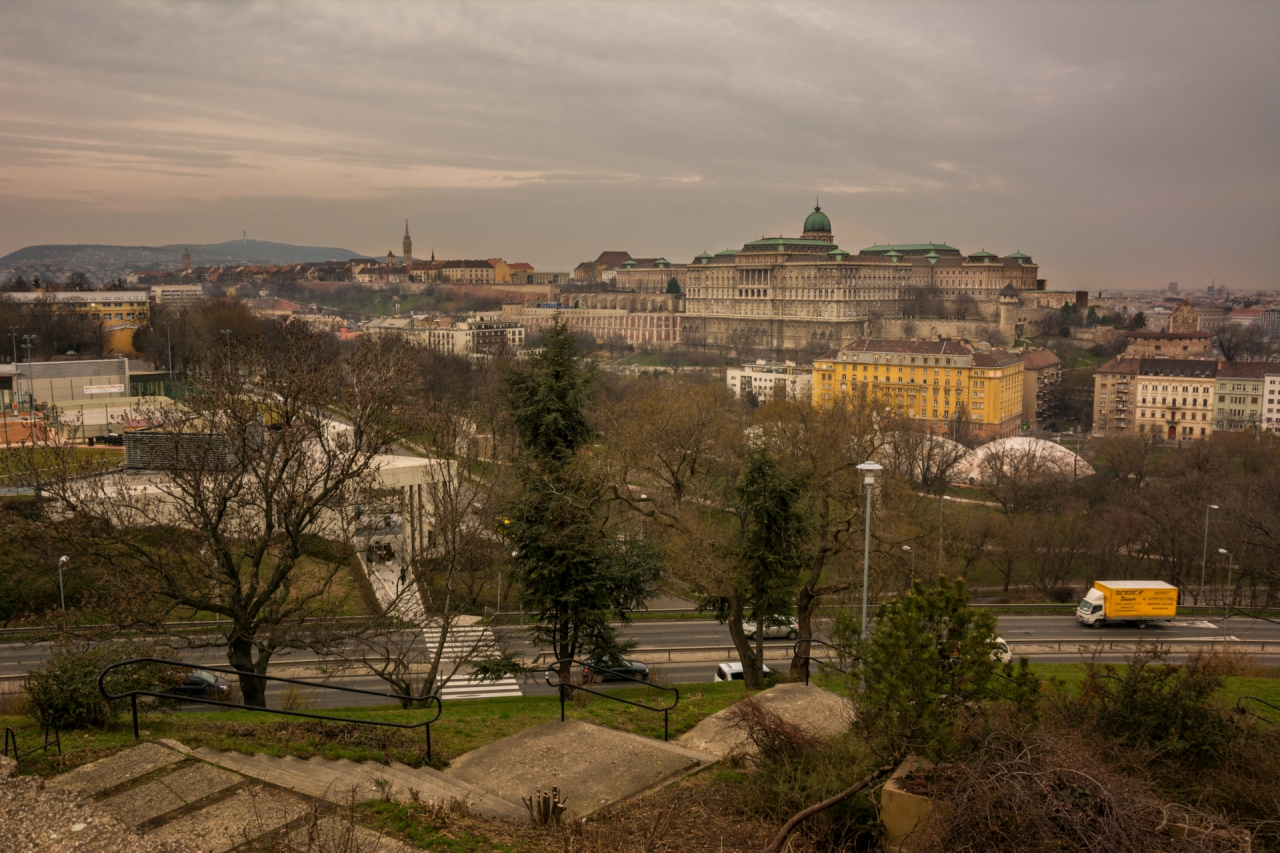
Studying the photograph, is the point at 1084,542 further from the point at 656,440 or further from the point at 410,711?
the point at 410,711

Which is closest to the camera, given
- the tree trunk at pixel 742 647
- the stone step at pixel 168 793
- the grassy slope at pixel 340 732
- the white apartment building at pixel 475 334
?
the stone step at pixel 168 793

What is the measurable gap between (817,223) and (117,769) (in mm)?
154346

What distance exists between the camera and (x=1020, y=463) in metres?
47.2

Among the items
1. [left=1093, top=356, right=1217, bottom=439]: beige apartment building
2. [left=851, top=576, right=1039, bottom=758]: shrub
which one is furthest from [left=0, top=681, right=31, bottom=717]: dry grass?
[left=1093, top=356, right=1217, bottom=439]: beige apartment building

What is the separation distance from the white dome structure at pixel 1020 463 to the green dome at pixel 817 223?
102342 mm

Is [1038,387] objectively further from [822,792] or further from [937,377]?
[822,792]

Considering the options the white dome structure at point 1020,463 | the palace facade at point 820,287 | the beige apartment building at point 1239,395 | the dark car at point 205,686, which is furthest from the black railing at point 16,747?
the palace facade at point 820,287

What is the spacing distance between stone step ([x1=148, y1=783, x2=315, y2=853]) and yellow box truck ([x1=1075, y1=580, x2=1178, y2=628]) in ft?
89.2

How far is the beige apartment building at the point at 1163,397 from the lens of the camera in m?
78.7

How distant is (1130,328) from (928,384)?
59489mm

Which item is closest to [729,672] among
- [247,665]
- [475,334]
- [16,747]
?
[247,665]

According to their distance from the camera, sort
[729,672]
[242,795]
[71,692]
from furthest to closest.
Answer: [729,672] < [71,692] < [242,795]

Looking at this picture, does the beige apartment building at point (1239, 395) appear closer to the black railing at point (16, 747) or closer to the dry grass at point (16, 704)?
the dry grass at point (16, 704)

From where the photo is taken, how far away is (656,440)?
20.0 m
